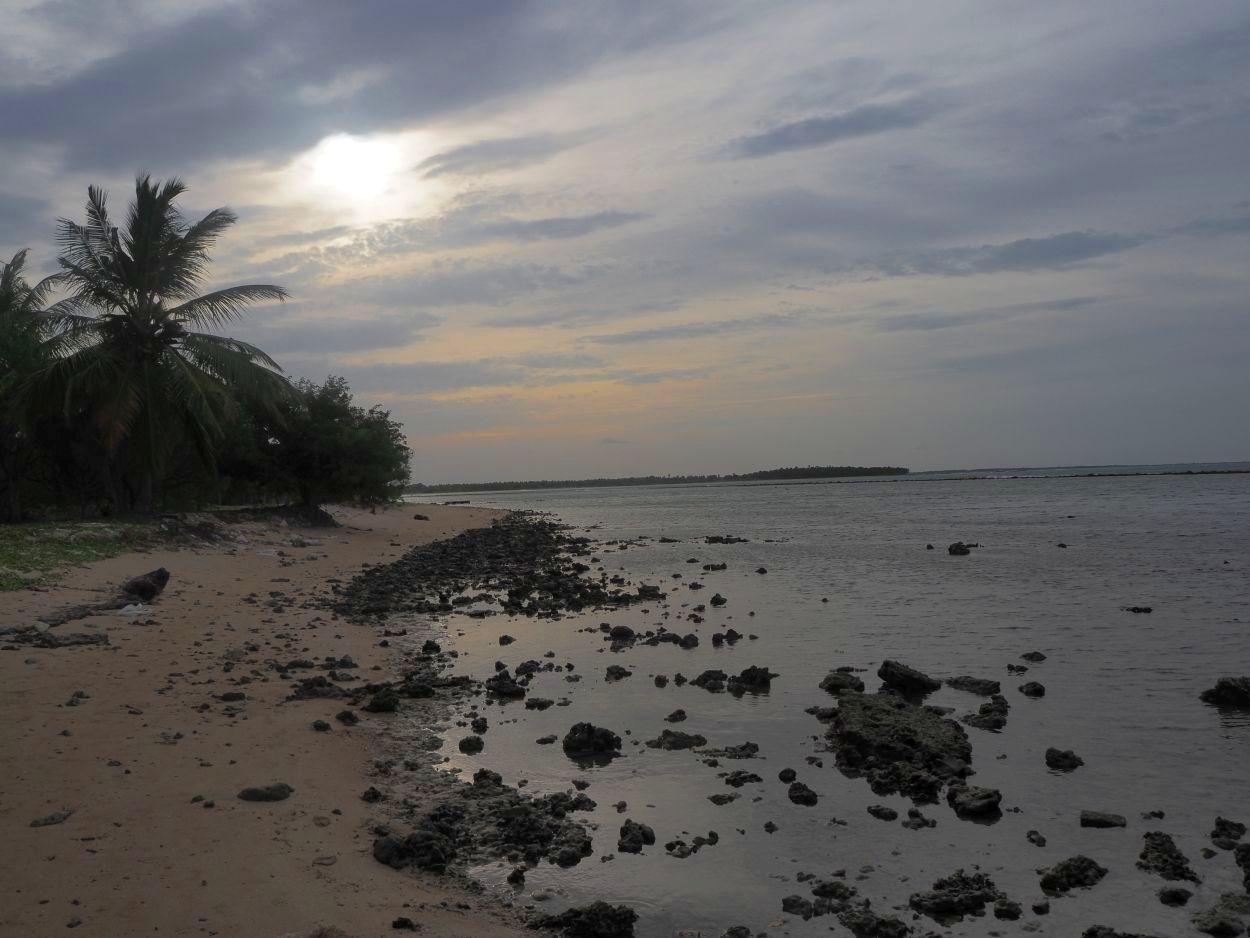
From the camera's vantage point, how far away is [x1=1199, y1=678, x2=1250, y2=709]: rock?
42.4ft

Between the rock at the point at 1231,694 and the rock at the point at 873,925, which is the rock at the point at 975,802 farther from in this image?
the rock at the point at 1231,694

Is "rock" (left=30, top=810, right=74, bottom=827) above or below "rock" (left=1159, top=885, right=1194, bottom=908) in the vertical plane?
above

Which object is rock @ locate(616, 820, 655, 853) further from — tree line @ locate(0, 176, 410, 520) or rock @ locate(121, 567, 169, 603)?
tree line @ locate(0, 176, 410, 520)

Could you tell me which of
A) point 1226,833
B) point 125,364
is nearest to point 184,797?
point 1226,833

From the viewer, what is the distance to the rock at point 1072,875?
7.33 meters

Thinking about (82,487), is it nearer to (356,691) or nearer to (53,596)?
(53,596)

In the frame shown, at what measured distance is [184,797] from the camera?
8.27m

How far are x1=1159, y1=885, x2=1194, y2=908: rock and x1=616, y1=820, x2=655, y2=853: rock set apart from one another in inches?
166

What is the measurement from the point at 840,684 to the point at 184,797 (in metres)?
9.57

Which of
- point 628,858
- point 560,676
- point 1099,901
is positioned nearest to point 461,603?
point 560,676

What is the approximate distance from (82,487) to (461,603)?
77.4ft

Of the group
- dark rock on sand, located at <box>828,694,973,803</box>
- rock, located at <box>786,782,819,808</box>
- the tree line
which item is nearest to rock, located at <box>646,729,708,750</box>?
dark rock on sand, located at <box>828,694,973,803</box>

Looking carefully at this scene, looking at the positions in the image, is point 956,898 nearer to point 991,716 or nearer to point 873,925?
point 873,925

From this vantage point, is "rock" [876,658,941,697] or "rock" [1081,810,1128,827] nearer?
"rock" [1081,810,1128,827]
